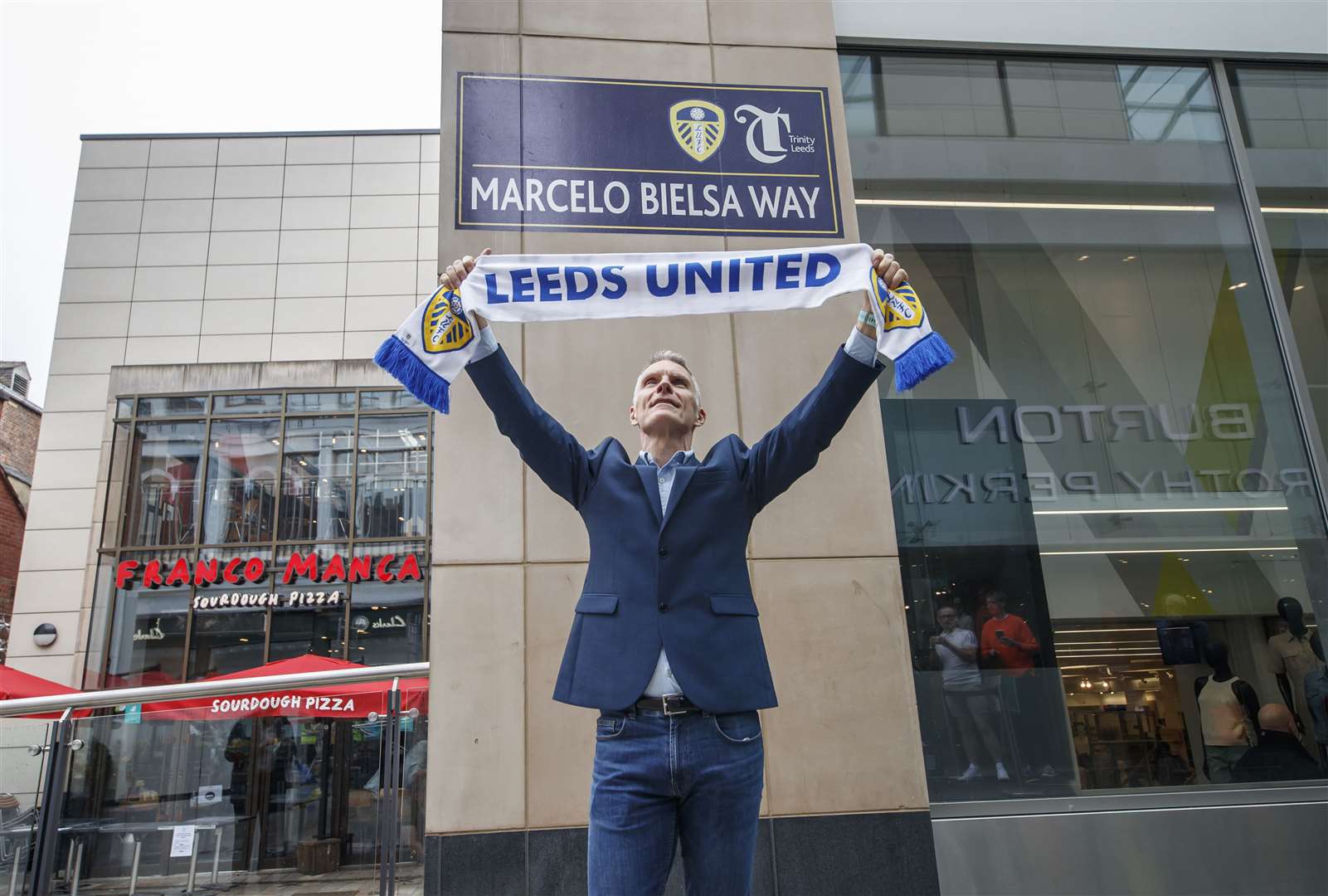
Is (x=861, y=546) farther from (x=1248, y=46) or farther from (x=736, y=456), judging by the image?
(x=1248, y=46)

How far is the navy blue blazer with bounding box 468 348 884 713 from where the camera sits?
86.5 inches

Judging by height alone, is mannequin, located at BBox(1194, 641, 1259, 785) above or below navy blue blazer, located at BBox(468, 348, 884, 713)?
below

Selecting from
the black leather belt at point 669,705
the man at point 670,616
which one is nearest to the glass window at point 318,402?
the man at point 670,616

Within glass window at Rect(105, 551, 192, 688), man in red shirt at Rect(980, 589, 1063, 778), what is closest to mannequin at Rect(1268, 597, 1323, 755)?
man in red shirt at Rect(980, 589, 1063, 778)

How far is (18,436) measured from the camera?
21.9 m

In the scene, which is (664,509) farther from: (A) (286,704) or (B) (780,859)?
(A) (286,704)

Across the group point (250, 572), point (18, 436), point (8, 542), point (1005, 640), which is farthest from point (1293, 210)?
point (18, 436)

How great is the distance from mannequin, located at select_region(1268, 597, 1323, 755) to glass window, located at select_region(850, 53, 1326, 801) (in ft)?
0.08

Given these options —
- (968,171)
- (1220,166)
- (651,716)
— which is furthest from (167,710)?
(1220,166)

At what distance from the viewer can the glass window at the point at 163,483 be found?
54.2 ft

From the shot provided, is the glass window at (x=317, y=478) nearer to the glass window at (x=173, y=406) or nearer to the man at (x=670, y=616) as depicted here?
the glass window at (x=173, y=406)

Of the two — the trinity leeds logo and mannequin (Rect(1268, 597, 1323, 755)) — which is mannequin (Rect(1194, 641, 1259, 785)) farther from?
the trinity leeds logo

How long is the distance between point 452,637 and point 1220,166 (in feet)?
18.9

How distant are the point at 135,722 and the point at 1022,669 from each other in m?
4.77
